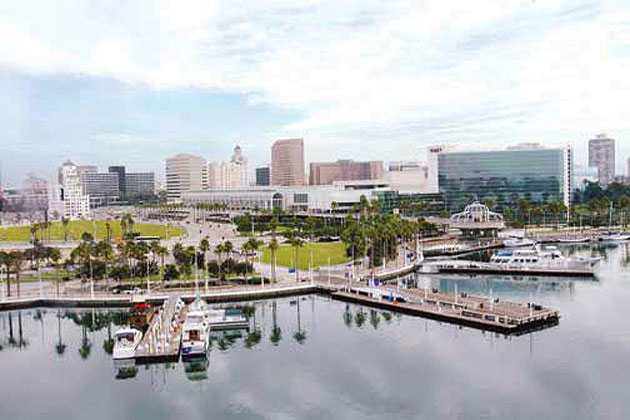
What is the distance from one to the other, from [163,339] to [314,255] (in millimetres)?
29760

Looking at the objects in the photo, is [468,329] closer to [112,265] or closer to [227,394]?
[227,394]

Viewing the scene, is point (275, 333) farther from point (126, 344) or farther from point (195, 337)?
point (126, 344)

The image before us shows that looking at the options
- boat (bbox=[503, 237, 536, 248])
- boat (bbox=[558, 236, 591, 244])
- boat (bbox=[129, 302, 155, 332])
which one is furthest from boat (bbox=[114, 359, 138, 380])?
boat (bbox=[558, 236, 591, 244])

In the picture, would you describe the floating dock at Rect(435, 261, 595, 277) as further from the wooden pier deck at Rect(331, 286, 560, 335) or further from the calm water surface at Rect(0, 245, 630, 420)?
the wooden pier deck at Rect(331, 286, 560, 335)

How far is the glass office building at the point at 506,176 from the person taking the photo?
107562 mm

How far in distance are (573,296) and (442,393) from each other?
2188 centimetres

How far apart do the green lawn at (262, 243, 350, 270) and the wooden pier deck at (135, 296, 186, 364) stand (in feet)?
60.1

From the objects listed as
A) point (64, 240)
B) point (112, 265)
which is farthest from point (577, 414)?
point (64, 240)

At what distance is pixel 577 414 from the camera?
2219 cm

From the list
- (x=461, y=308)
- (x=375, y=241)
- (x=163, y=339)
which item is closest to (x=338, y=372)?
(x=163, y=339)

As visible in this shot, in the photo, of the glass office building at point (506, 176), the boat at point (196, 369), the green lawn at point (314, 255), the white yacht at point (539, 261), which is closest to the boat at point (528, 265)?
the white yacht at point (539, 261)

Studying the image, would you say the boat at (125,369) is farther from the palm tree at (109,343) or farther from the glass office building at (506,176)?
the glass office building at (506,176)

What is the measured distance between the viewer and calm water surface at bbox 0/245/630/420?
2336 cm

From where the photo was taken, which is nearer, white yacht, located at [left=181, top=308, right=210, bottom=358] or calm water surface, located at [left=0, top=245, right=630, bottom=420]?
calm water surface, located at [left=0, top=245, right=630, bottom=420]
